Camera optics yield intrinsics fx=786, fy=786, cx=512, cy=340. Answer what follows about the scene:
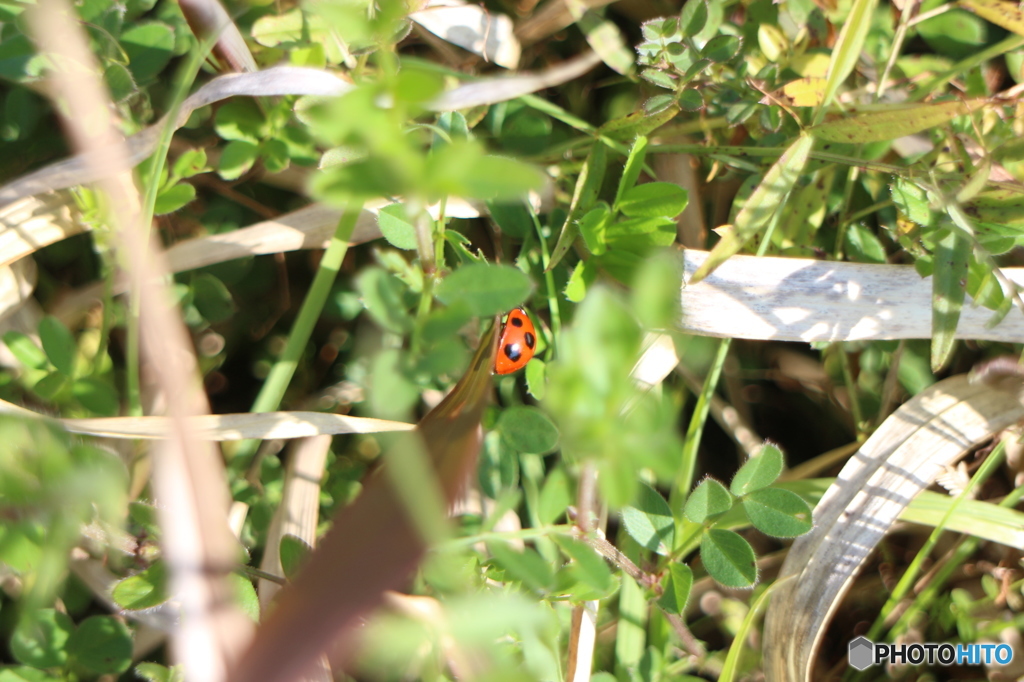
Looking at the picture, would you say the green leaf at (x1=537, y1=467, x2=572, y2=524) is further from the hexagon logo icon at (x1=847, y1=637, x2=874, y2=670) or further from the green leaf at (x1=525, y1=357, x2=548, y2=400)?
the hexagon logo icon at (x1=847, y1=637, x2=874, y2=670)

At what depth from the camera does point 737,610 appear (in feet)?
6.41

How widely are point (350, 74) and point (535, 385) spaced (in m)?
0.73

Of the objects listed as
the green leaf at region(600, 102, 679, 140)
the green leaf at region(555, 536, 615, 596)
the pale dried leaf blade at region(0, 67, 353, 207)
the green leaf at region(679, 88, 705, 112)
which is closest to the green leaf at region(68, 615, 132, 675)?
the pale dried leaf blade at region(0, 67, 353, 207)

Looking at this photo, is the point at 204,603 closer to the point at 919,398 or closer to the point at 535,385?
the point at 535,385

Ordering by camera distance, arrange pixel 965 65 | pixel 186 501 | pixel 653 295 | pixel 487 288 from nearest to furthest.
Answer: pixel 653 295 → pixel 487 288 → pixel 186 501 → pixel 965 65

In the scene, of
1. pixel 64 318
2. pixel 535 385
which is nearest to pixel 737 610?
pixel 535 385

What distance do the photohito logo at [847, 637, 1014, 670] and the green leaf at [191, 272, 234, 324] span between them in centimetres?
174

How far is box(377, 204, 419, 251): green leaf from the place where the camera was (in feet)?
4.73

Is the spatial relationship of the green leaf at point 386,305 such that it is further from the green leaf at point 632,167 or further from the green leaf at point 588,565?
the green leaf at point 632,167

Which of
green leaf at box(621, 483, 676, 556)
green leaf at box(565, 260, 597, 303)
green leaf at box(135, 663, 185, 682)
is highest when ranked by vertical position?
green leaf at box(565, 260, 597, 303)

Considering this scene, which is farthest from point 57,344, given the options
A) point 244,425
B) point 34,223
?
point 244,425

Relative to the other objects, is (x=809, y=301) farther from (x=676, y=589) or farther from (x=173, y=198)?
(x=173, y=198)

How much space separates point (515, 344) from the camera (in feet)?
5.39

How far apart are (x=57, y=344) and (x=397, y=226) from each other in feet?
2.54
